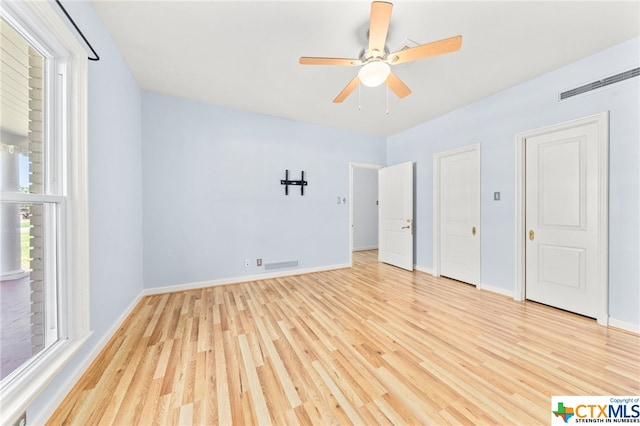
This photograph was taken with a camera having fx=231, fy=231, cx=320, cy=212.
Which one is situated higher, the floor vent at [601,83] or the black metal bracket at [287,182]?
the floor vent at [601,83]

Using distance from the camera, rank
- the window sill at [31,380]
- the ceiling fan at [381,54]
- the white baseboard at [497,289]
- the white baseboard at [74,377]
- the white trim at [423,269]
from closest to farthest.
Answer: the window sill at [31,380], the white baseboard at [74,377], the ceiling fan at [381,54], the white baseboard at [497,289], the white trim at [423,269]

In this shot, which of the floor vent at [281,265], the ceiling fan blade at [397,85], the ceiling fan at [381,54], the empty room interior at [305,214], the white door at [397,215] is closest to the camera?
the empty room interior at [305,214]

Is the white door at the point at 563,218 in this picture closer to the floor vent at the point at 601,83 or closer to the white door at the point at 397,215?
the floor vent at the point at 601,83

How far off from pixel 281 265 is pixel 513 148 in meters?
3.85

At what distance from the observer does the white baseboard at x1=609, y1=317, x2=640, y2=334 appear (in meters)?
2.18

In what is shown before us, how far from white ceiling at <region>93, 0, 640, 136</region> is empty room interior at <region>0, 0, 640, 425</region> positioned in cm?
2

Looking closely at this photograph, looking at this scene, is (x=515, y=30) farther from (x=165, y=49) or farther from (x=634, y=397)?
(x=165, y=49)

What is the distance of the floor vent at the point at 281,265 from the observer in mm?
3996

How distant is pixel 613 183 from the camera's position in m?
2.32

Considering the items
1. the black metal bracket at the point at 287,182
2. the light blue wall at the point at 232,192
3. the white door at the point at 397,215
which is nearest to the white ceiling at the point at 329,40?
the light blue wall at the point at 232,192

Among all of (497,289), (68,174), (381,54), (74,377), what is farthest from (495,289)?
(68,174)

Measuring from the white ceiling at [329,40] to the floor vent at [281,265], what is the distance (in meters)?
2.65

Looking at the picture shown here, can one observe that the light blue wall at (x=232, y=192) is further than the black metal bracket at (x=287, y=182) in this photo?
No

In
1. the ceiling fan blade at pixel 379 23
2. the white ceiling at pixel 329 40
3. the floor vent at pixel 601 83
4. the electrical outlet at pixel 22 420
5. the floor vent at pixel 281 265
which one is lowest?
the electrical outlet at pixel 22 420
